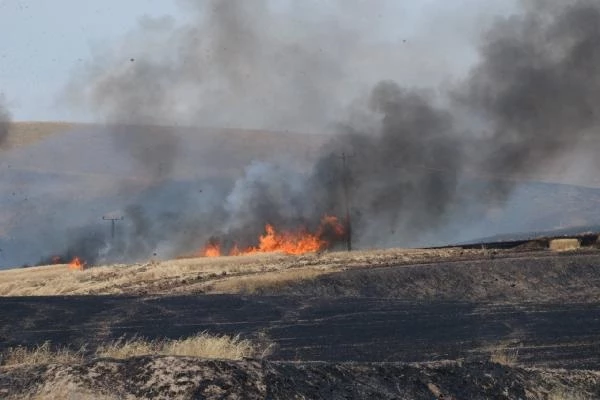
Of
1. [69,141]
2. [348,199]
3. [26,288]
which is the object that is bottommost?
[26,288]

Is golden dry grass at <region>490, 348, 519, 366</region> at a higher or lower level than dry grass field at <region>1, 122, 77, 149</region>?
lower

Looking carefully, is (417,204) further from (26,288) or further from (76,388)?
(76,388)

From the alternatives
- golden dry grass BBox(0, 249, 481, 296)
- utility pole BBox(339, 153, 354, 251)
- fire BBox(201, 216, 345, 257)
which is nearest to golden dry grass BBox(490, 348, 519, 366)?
golden dry grass BBox(0, 249, 481, 296)

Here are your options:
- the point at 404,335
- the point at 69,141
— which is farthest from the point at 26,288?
the point at 69,141

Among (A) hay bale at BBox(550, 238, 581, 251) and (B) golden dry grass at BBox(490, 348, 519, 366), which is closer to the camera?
(B) golden dry grass at BBox(490, 348, 519, 366)

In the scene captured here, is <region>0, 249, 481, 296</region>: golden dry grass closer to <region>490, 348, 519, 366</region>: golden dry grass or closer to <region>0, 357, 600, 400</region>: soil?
<region>490, 348, 519, 366</region>: golden dry grass

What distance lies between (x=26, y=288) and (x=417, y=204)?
37759 millimetres

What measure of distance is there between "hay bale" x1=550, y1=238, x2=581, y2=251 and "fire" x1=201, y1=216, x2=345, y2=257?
1786cm

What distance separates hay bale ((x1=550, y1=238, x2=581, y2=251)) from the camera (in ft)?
164

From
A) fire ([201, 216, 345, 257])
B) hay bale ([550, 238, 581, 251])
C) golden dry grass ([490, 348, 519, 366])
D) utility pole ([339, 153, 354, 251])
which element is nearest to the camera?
golden dry grass ([490, 348, 519, 366])

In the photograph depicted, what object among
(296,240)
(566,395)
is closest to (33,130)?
(296,240)

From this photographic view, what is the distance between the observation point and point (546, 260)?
3931 centimetres

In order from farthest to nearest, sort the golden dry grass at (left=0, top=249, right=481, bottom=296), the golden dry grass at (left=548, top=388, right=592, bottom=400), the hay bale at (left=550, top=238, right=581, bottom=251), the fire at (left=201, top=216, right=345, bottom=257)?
the fire at (left=201, top=216, right=345, bottom=257)
the hay bale at (left=550, top=238, right=581, bottom=251)
the golden dry grass at (left=0, top=249, right=481, bottom=296)
the golden dry grass at (left=548, top=388, right=592, bottom=400)

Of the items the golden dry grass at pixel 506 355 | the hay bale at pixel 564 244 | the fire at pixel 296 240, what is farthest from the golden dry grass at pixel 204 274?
the golden dry grass at pixel 506 355
